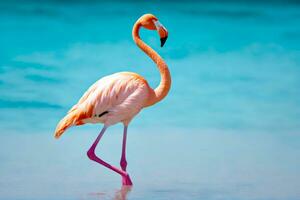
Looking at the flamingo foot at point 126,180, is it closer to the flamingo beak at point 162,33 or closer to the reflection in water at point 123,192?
the reflection in water at point 123,192

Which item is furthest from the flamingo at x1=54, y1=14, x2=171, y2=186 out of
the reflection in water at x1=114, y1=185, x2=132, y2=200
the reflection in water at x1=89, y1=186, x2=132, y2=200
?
the reflection in water at x1=89, y1=186, x2=132, y2=200

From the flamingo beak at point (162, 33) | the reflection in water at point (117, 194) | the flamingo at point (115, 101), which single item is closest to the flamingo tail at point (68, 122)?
the flamingo at point (115, 101)

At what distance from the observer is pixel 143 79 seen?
9.55 meters

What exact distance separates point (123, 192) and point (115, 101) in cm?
105

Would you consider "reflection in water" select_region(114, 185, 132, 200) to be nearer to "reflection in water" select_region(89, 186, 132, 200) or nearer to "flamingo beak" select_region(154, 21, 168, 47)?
"reflection in water" select_region(89, 186, 132, 200)

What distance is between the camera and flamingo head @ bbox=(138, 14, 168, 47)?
9703mm

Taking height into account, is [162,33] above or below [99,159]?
above

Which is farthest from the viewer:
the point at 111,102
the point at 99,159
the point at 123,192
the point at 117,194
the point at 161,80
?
the point at 161,80

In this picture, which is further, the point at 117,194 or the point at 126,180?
the point at 126,180

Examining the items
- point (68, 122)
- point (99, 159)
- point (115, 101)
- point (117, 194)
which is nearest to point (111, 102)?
point (115, 101)

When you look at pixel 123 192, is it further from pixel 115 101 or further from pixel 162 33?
pixel 162 33

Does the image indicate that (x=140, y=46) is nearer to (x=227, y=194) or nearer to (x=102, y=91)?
(x=102, y=91)

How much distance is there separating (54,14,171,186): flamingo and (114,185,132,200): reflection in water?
0.39ft

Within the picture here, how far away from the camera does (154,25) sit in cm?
980
